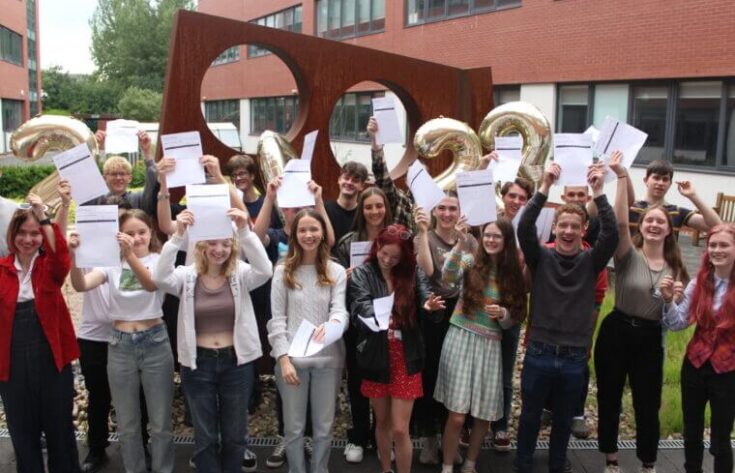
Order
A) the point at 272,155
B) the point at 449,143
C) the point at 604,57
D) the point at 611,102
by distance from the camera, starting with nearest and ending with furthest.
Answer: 1. the point at 272,155
2. the point at 449,143
3. the point at 604,57
4. the point at 611,102

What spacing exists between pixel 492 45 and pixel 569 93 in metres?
2.61

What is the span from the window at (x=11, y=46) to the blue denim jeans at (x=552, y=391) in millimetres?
37123

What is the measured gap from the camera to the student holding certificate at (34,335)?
3.37 metres

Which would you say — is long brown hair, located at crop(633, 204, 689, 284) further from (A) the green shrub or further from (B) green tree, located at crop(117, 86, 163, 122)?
(B) green tree, located at crop(117, 86, 163, 122)

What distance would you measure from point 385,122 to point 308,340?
78.7 inches

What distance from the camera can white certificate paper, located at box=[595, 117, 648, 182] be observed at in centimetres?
392

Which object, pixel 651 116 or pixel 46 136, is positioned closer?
pixel 46 136

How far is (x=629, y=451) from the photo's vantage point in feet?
14.4

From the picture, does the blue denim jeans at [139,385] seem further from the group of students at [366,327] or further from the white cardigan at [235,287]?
the white cardigan at [235,287]

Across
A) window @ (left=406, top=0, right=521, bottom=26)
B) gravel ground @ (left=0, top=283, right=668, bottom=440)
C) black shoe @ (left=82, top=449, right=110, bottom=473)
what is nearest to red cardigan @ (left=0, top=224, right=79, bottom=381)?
black shoe @ (left=82, top=449, right=110, bottom=473)

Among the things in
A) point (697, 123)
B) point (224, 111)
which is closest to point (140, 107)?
point (224, 111)

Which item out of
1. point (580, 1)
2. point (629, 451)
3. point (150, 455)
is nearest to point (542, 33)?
point (580, 1)

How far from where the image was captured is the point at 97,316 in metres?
3.75

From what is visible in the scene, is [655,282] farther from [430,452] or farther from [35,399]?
[35,399]
